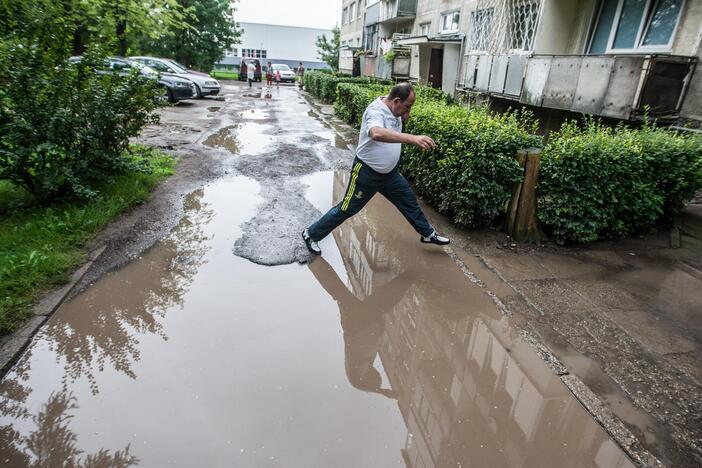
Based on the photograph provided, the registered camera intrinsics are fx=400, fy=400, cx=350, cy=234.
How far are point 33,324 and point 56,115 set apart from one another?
8.43 ft

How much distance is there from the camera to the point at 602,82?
284 inches

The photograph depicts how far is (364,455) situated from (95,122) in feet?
16.3

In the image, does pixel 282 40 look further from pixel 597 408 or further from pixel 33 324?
pixel 597 408

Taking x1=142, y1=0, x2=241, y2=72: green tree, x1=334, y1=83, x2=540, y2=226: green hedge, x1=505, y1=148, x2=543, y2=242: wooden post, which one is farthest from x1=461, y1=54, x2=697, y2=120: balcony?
x1=142, y1=0, x2=241, y2=72: green tree

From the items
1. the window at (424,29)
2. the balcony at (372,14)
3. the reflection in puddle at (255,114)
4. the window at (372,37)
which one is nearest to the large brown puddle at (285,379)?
the reflection in puddle at (255,114)

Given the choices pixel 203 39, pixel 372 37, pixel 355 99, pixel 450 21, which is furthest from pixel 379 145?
pixel 203 39

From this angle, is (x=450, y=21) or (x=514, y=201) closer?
(x=514, y=201)

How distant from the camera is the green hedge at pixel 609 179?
15.1ft

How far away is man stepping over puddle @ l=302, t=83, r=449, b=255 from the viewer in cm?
366

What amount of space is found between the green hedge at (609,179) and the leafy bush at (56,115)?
5442 millimetres

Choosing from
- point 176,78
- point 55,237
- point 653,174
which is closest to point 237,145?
point 55,237

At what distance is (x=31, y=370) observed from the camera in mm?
2689

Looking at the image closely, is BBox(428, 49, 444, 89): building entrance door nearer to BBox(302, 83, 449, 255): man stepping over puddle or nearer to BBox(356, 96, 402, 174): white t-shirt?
BBox(302, 83, 449, 255): man stepping over puddle

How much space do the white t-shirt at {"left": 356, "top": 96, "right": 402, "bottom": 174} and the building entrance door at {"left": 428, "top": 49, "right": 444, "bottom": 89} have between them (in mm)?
15025
